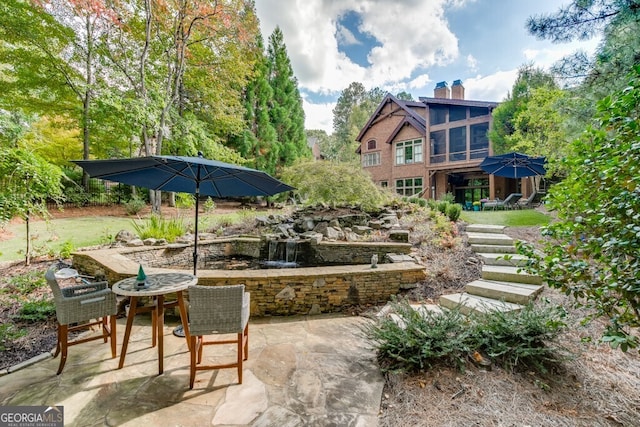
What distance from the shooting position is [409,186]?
18250 mm

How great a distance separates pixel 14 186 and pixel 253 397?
461cm

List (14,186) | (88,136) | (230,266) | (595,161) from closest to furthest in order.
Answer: (595,161), (14,186), (230,266), (88,136)

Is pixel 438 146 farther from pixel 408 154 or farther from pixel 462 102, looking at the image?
pixel 462 102

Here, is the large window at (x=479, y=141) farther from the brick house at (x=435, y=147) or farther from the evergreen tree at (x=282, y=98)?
the evergreen tree at (x=282, y=98)

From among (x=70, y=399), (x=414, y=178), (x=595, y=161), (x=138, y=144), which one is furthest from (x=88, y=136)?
(x=414, y=178)

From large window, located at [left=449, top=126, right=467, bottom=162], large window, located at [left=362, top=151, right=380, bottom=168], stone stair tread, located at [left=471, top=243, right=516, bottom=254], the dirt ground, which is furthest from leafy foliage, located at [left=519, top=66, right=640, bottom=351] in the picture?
large window, located at [left=362, top=151, right=380, bottom=168]

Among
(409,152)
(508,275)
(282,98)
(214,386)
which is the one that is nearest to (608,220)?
(508,275)

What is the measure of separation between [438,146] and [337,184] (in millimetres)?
11367

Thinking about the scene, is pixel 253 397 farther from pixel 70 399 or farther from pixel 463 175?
pixel 463 175

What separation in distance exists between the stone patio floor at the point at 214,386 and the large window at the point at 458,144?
15760 millimetres

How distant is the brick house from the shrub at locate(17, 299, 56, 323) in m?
14.6

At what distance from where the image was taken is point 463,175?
1794 cm

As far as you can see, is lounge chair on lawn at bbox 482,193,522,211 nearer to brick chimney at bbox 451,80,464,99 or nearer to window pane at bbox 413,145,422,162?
window pane at bbox 413,145,422,162

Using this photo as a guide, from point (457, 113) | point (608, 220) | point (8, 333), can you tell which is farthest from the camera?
point (457, 113)
